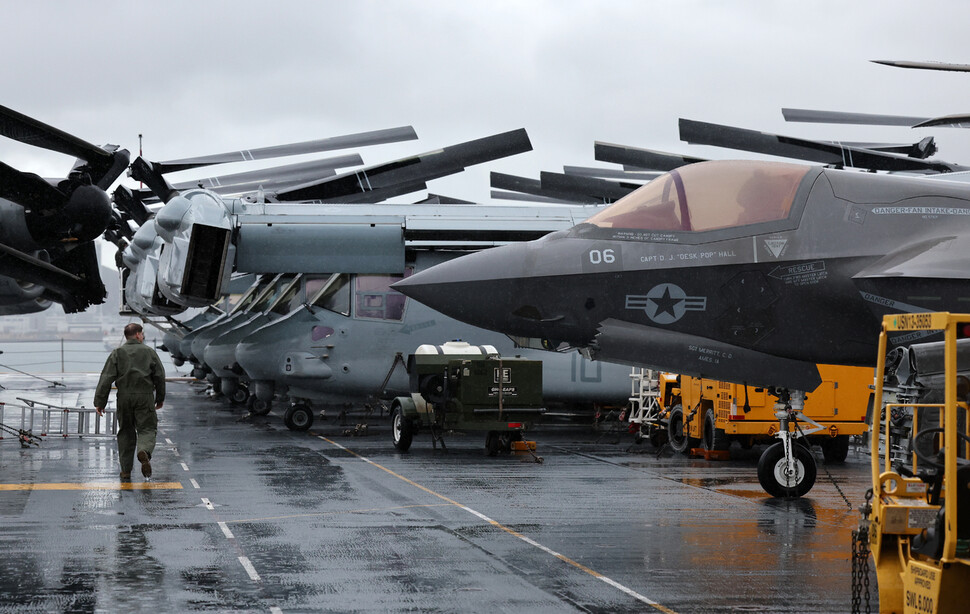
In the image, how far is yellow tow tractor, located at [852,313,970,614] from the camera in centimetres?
494

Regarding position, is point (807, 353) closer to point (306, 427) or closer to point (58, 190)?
point (58, 190)

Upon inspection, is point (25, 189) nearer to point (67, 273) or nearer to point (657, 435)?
point (67, 273)

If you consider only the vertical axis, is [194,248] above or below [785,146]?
below

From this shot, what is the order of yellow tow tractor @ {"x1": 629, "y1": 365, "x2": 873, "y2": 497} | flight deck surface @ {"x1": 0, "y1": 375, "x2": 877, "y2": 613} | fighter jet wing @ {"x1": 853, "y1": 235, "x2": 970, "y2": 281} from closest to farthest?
flight deck surface @ {"x1": 0, "y1": 375, "x2": 877, "y2": 613}
fighter jet wing @ {"x1": 853, "y1": 235, "x2": 970, "y2": 281}
yellow tow tractor @ {"x1": 629, "y1": 365, "x2": 873, "y2": 497}

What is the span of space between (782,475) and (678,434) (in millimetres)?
5976

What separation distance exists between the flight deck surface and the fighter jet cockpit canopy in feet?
8.34

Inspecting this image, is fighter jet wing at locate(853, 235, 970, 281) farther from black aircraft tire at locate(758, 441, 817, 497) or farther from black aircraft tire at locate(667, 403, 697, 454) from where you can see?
black aircraft tire at locate(667, 403, 697, 454)

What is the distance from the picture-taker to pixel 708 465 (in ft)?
49.3

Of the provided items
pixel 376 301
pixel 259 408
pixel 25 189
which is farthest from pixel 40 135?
pixel 259 408

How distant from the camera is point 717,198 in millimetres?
8250

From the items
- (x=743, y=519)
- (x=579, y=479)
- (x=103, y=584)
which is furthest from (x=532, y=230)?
(x=103, y=584)

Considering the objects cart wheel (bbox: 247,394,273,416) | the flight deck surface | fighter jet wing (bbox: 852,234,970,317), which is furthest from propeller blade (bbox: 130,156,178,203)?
fighter jet wing (bbox: 852,234,970,317)

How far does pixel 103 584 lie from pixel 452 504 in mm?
4376

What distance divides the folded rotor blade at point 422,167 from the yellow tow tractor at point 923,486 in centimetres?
1064
